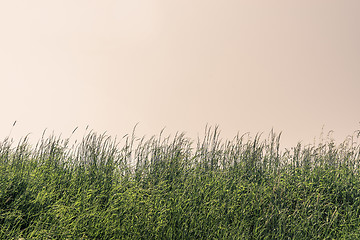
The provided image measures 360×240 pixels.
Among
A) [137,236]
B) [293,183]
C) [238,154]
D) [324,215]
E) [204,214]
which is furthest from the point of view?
[238,154]

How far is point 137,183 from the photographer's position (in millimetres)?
6492

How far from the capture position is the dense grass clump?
5203 millimetres

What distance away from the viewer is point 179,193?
581 centimetres

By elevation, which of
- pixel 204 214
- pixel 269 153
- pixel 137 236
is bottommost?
pixel 137 236

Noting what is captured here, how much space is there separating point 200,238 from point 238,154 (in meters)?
2.30

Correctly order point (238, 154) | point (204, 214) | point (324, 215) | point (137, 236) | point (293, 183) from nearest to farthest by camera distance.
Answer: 1. point (137, 236)
2. point (204, 214)
3. point (324, 215)
4. point (293, 183)
5. point (238, 154)

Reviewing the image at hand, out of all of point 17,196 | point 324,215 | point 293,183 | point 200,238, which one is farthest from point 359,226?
point 17,196

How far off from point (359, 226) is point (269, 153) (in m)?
1.96

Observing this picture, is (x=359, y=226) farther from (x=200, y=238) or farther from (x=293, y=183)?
(x=200, y=238)

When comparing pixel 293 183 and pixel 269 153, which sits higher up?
pixel 269 153

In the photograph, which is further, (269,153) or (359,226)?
(269,153)

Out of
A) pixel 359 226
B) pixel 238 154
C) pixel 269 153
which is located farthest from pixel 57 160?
pixel 359 226

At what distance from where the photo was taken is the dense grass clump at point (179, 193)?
5.20 meters

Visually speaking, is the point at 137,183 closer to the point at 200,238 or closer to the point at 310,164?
the point at 200,238
